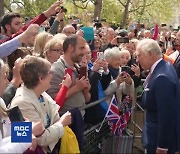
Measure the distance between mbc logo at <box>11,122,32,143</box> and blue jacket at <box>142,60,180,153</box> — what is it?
6.15 feet

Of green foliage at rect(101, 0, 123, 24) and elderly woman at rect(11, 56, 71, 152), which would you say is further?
green foliage at rect(101, 0, 123, 24)

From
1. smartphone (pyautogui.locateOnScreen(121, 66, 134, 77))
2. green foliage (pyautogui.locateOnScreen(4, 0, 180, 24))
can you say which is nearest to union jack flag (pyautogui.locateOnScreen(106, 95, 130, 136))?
smartphone (pyautogui.locateOnScreen(121, 66, 134, 77))

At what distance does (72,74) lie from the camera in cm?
442

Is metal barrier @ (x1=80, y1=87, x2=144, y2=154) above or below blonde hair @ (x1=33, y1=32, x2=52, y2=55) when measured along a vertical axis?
below

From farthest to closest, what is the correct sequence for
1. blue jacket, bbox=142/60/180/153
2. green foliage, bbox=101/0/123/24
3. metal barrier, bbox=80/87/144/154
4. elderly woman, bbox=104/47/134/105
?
green foliage, bbox=101/0/123/24 < elderly woman, bbox=104/47/134/105 < metal barrier, bbox=80/87/144/154 < blue jacket, bbox=142/60/180/153

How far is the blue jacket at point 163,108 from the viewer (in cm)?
413

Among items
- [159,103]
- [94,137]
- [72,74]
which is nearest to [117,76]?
[94,137]

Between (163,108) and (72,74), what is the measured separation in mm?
1089

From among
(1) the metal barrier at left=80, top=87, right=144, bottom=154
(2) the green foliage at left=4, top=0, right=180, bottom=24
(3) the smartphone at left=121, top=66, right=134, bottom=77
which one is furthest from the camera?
(2) the green foliage at left=4, top=0, right=180, bottom=24

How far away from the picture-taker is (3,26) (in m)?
5.76

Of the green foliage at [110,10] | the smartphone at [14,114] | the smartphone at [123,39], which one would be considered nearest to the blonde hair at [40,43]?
the smartphone at [14,114]

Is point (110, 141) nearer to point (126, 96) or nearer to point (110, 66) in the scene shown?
point (126, 96)

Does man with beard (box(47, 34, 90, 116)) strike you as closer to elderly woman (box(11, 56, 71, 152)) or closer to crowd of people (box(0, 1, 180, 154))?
crowd of people (box(0, 1, 180, 154))

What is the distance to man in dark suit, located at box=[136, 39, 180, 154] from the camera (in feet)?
13.6
